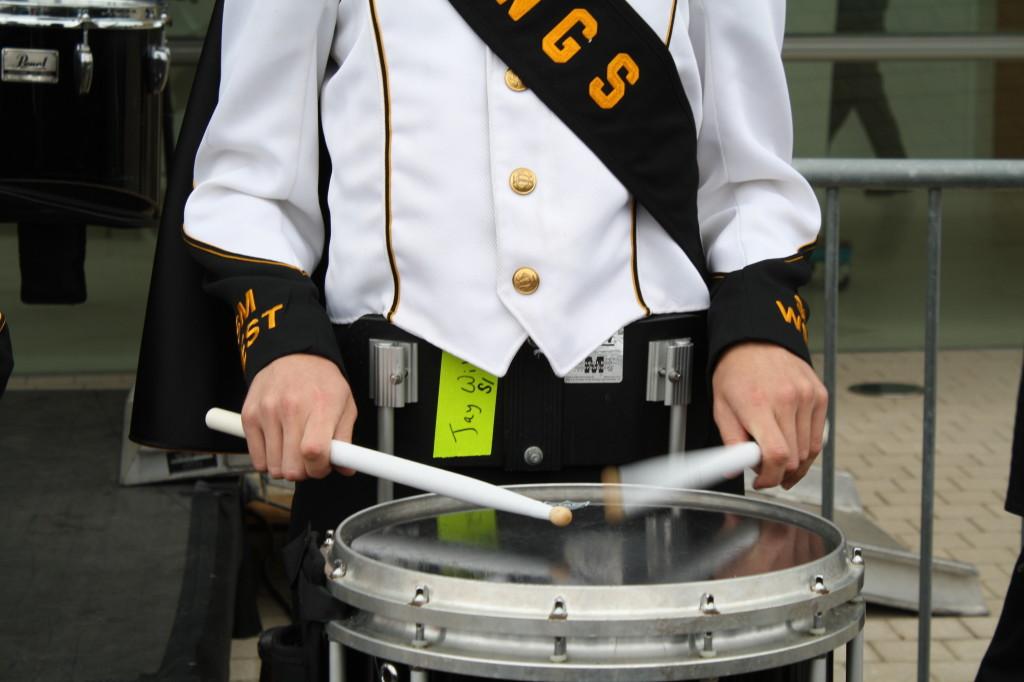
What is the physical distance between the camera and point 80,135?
3.53 m

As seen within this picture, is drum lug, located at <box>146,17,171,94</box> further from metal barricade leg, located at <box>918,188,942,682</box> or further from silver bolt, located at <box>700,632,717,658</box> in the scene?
silver bolt, located at <box>700,632,717,658</box>

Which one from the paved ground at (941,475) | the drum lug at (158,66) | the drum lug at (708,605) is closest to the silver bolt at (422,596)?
the drum lug at (708,605)

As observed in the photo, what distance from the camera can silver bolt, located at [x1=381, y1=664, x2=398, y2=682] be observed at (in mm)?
1238

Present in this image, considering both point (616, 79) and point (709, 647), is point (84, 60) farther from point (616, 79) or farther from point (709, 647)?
point (709, 647)

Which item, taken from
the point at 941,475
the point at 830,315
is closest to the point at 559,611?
the point at 830,315

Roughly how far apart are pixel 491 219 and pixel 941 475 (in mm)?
4009

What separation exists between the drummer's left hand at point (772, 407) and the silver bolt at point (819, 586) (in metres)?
0.21

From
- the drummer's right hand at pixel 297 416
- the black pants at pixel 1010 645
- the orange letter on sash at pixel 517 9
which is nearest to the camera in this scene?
the drummer's right hand at pixel 297 416

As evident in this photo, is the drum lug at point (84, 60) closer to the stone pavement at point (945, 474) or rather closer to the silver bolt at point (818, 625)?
the stone pavement at point (945, 474)

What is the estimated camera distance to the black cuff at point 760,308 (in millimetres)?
1578

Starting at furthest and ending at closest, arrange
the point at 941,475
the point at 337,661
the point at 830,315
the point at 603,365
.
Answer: the point at 941,475 → the point at 830,315 → the point at 603,365 → the point at 337,661

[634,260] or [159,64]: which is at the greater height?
[159,64]

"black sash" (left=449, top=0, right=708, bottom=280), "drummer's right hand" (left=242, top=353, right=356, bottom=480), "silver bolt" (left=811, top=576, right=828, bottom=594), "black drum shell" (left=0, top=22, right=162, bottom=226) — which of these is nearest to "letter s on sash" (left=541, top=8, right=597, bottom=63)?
"black sash" (left=449, top=0, right=708, bottom=280)

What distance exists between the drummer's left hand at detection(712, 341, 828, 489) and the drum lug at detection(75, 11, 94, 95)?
7.67ft
